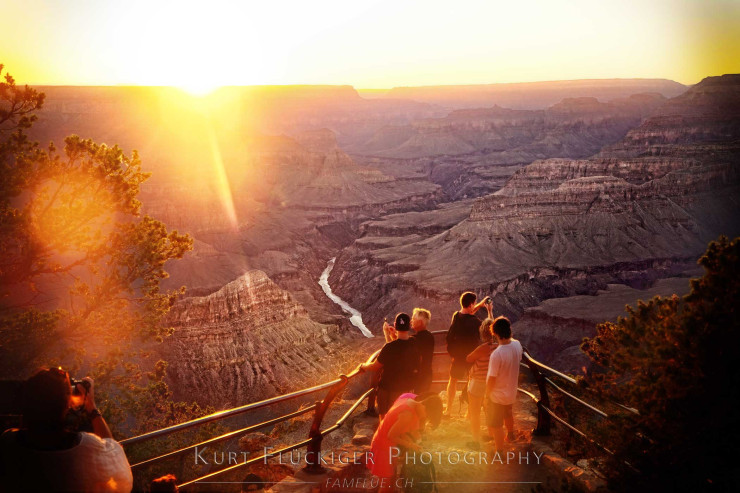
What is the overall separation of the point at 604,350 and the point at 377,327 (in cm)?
6458

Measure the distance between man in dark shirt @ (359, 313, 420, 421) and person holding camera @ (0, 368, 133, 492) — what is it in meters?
4.40

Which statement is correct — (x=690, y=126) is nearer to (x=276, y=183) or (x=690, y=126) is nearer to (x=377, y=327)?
(x=276, y=183)

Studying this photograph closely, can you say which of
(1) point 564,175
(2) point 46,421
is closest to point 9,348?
(2) point 46,421

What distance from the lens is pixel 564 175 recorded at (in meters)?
107

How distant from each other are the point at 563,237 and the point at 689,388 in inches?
3506

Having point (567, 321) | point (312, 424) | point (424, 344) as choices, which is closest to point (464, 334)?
point (424, 344)

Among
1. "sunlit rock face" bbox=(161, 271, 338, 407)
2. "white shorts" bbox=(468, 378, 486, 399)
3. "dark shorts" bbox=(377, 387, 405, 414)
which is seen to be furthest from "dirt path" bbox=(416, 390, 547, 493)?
"sunlit rock face" bbox=(161, 271, 338, 407)

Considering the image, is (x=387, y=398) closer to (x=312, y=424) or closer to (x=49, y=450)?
(x=312, y=424)

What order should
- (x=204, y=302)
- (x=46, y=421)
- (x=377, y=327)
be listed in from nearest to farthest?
(x=46, y=421), (x=204, y=302), (x=377, y=327)

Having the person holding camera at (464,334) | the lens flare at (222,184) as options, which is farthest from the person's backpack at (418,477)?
the lens flare at (222,184)

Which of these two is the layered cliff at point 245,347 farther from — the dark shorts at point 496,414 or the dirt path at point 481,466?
the dark shorts at point 496,414

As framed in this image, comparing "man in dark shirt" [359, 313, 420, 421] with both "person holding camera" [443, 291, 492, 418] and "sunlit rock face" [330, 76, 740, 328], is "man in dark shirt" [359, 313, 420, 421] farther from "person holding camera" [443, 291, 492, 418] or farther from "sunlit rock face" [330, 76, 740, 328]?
"sunlit rock face" [330, 76, 740, 328]

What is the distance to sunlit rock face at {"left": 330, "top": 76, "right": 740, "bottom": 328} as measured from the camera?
80312 millimetres

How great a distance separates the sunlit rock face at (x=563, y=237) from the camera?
80.3 meters
